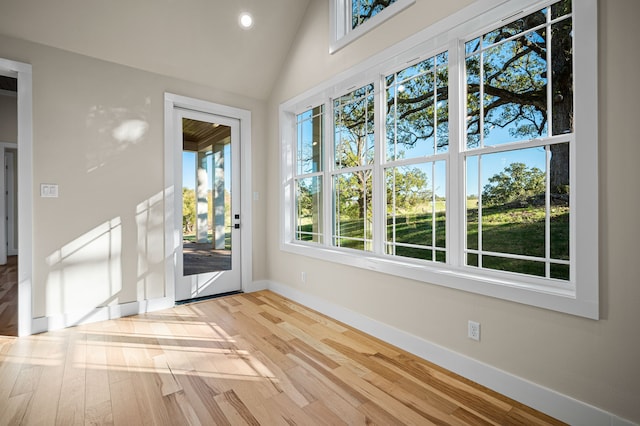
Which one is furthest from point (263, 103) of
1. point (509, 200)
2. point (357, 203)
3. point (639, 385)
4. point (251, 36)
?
point (639, 385)

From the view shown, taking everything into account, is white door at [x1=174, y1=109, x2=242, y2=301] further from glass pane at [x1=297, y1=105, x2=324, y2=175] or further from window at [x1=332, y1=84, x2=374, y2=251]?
window at [x1=332, y1=84, x2=374, y2=251]

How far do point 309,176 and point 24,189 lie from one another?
2.67 m

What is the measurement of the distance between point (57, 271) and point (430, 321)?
3.34m

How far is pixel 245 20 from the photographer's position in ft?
11.2

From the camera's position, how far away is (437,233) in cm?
249

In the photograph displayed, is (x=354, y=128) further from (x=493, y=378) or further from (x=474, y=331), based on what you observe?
(x=493, y=378)

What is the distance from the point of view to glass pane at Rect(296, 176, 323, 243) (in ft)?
12.1

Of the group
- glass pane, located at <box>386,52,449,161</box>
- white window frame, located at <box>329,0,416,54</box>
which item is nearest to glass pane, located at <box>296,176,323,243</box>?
glass pane, located at <box>386,52,449,161</box>

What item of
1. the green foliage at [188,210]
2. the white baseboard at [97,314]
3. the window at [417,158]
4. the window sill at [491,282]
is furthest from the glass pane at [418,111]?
the white baseboard at [97,314]

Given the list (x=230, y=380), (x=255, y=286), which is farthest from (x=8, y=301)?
(x=230, y=380)

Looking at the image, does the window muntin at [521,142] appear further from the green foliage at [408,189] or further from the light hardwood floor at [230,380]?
the light hardwood floor at [230,380]

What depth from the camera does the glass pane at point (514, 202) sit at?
1.96 m

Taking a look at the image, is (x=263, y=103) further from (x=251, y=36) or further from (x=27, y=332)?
(x=27, y=332)

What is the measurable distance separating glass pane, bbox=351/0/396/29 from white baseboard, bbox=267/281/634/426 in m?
2.79
